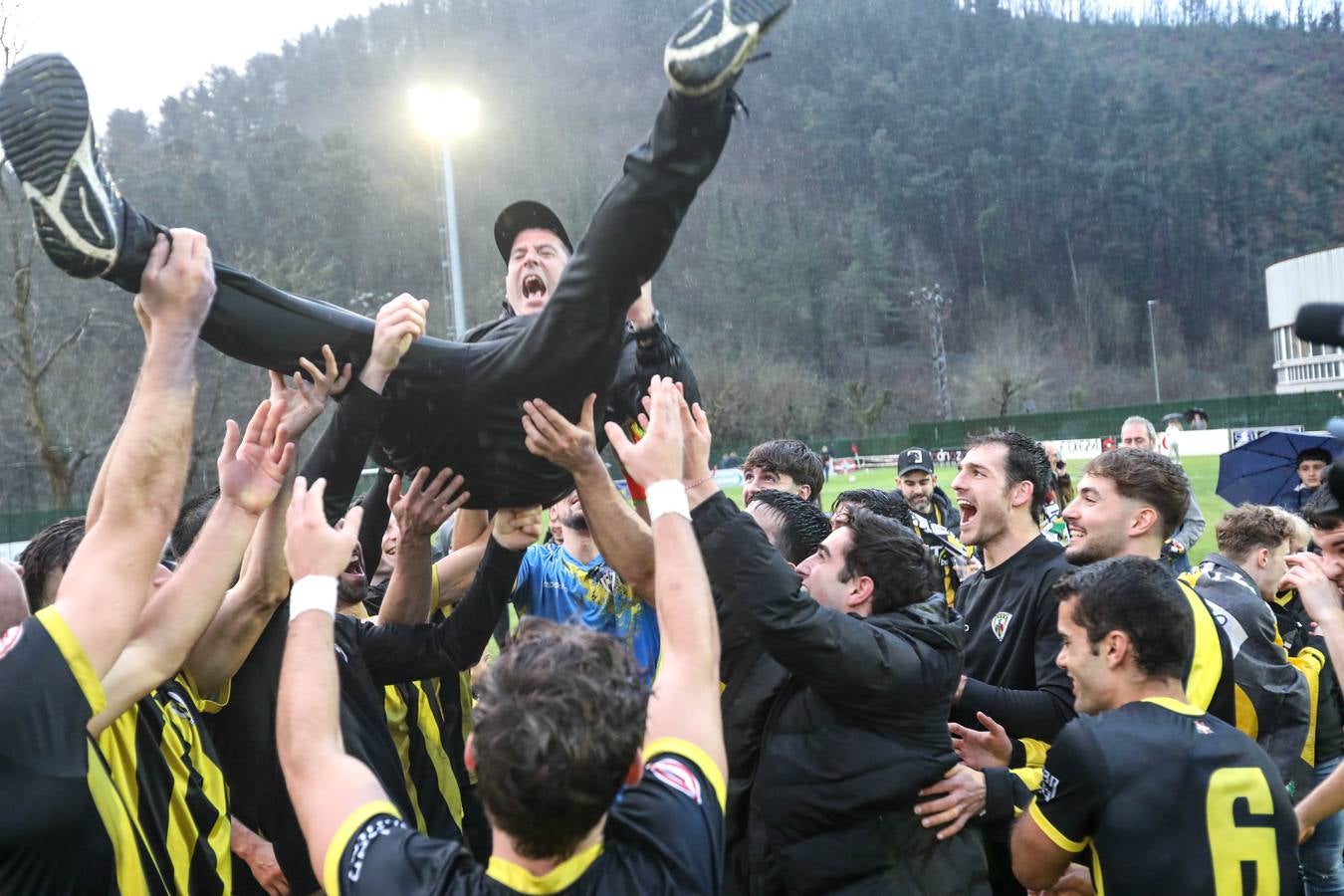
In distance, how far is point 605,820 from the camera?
1999 millimetres

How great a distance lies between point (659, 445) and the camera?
8.19ft

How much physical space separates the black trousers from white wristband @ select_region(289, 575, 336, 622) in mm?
1082

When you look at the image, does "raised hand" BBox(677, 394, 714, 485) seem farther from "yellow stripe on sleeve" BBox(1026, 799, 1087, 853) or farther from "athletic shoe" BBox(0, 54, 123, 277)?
"athletic shoe" BBox(0, 54, 123, 277)

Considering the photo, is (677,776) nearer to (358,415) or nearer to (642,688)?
(642,688)

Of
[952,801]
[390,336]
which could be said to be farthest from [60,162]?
[952,801]

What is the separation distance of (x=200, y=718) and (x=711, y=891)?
69.7 inches

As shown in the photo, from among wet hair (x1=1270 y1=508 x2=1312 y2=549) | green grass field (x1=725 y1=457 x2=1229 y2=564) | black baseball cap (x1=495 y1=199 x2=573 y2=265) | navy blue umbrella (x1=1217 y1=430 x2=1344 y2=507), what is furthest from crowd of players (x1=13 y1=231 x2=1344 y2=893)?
green grass field (x1=725 y1=457 x2=1229 y2=564)

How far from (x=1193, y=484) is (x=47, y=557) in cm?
2032

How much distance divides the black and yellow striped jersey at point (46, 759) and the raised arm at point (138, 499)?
5 cm

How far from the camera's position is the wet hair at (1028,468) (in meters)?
4.21

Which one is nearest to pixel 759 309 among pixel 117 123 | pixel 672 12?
pixel 117 123

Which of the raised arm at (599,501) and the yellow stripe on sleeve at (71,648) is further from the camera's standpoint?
the raised arm at (599,501)

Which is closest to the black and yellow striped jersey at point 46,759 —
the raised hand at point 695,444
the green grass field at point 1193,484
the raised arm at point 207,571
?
the raised arm at point 207,571

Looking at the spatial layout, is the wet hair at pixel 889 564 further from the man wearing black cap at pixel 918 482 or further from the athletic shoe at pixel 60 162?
the man wearing black cap at pixel 918 482
